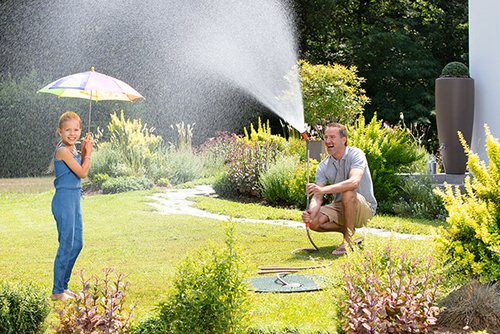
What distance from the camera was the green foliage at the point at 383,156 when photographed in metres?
10.2

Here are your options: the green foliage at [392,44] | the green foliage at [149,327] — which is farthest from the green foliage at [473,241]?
the green foliage at [392,44]

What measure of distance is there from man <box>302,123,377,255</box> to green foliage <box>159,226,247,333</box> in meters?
2.83

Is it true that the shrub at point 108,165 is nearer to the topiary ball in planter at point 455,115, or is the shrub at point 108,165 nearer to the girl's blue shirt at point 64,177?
the topiary ball in planter at point 455,115

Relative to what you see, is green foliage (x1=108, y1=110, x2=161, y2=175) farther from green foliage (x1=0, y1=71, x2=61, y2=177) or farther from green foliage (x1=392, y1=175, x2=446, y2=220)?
green foliage (x1=392, y1=175, x2=446, y2=220)

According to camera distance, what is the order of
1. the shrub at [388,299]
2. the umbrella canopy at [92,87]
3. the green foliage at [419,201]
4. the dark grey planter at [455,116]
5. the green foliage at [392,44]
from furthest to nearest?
the green foliage at [392,44], the dark grey planter at [455,116], the green foliage at [419,201], the umbrella canopy at [92,87], the shrub at [388,299]

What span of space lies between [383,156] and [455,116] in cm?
132

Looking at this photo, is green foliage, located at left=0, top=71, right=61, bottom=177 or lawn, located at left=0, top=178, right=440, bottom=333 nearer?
lawn, located at left=0, top=178, right=440, bottom=333

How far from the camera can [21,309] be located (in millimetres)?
4199

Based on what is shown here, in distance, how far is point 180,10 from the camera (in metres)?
22.1

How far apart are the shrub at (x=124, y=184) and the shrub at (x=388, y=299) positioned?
9.75m

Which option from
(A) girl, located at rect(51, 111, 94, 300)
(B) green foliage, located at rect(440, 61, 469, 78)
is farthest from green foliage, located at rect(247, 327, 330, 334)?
(B) green foliage, located at rect(440, 61, 469, 78)

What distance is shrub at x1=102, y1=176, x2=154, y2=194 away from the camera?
13443 mm

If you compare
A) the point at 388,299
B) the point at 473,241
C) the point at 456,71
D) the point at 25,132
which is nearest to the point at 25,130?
the point at 25,132

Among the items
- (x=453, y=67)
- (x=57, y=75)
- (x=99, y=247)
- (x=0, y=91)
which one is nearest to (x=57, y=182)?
(x=99, y=247)
